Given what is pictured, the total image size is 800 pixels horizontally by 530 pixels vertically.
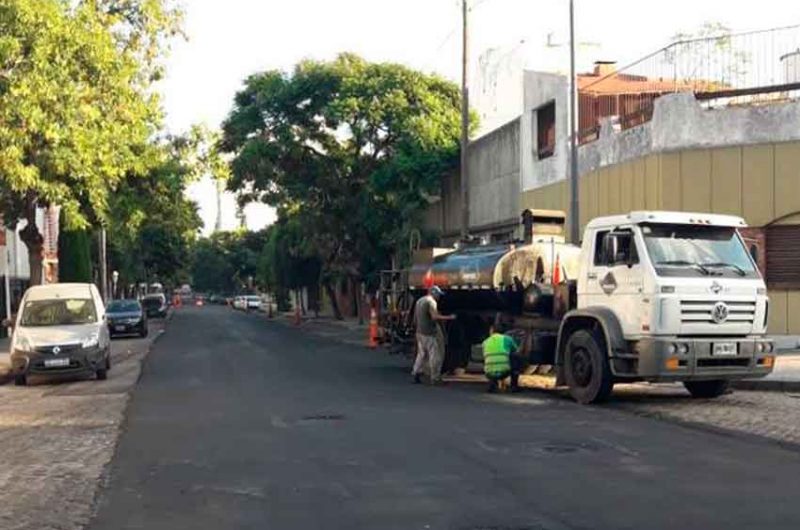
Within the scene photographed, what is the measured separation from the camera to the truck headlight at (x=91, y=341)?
19984mm

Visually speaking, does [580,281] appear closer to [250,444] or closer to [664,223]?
[664,223]

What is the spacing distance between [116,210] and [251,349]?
5733mm

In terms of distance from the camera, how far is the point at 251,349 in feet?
98.7

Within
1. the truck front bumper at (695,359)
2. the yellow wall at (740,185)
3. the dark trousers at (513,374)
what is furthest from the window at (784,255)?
the dark trousers at (513,374)

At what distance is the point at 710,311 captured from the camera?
13875mm

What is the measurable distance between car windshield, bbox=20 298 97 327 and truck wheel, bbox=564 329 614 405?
10.6 m

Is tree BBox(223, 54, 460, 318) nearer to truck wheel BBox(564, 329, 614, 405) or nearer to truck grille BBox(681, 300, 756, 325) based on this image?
truck wheel BBox(564, 329, 614, 405)

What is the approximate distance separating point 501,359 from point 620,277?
2760 millimetres

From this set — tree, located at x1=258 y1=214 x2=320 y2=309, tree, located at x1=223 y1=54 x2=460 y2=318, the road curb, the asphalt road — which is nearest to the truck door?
the asphalt road

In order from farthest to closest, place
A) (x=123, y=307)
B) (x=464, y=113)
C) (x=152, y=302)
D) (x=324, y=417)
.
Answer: (x=152, y=302)
(x=123, y=307)
(x=464, y=113)
(x=324, y=417)

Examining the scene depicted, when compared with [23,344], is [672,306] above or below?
above

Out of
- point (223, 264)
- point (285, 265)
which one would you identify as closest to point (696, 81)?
point (285, 265)

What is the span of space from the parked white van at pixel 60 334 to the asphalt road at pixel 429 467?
16.1 ft

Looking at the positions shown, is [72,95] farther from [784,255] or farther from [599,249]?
[784,255]
